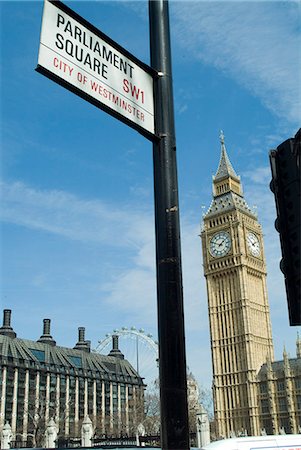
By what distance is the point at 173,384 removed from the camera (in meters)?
4.04

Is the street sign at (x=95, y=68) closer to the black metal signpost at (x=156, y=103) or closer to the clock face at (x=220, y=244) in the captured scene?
the black metal signpost at (x=156, y=103)

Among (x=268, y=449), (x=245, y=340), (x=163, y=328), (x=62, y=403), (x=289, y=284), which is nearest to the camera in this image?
(x=289, y=284)

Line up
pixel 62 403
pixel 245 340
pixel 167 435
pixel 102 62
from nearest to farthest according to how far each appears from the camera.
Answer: pixel 167 435 → pixel 102 62 → pixel 245 340 → pixel 62 403

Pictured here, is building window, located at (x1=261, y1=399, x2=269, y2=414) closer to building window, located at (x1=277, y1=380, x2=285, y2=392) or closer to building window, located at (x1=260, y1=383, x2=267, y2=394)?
building window, located at (x1=260, y1=383, x2=267, y2=394)

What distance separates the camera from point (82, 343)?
12138 centimetres

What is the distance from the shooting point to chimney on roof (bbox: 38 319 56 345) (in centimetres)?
11094

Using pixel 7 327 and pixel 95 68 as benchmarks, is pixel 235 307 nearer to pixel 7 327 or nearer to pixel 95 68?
pixel 7 327

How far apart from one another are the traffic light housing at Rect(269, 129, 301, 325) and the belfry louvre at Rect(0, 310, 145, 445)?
76898mm

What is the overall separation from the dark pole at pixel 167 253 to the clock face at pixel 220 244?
94.6m

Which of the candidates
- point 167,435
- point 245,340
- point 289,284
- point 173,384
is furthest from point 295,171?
point 245,340

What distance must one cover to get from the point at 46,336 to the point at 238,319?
40.9 metres

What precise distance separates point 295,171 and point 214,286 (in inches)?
3857

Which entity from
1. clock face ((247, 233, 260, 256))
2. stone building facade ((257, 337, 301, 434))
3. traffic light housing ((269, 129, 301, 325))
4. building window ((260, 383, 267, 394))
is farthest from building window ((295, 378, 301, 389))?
traffic light housing ((269, 129, 301, 325))

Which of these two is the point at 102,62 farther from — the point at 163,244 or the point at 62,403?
the point at 62,403
